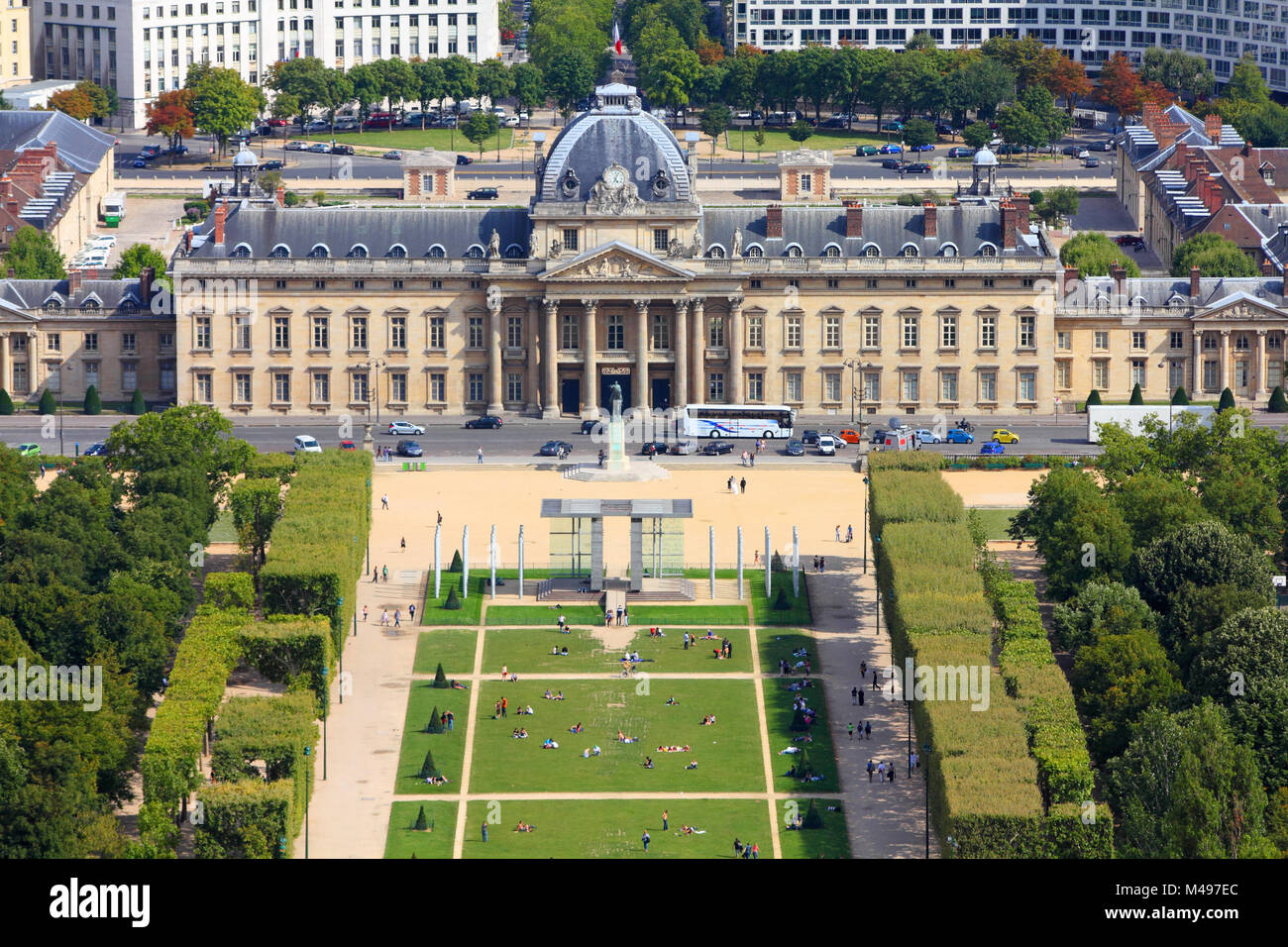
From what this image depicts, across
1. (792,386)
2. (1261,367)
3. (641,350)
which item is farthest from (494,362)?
(1261,367)

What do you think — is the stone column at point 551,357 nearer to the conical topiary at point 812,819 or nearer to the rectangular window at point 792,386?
the rectangular window at point 792,386

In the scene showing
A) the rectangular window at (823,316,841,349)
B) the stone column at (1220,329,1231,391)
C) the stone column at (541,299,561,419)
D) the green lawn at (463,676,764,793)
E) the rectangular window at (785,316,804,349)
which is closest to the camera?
the green lawn at (463,676,764,793)

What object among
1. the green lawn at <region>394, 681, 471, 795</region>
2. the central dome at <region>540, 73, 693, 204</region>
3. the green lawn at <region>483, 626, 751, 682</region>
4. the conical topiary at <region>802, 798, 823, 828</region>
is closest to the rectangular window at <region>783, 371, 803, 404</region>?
the central dome at <region>540, 73, 693, 204</region>

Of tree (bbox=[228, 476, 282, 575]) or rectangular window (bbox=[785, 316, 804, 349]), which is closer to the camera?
tree (bbox=[228, 476, 282, 575])

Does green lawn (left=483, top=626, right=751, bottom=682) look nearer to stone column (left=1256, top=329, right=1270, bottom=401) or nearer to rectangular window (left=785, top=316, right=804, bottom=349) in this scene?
rectangular window (left=785, top=316, right=804, bottom=349)

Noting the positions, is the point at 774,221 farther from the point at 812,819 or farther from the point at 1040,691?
the point at 812,819
